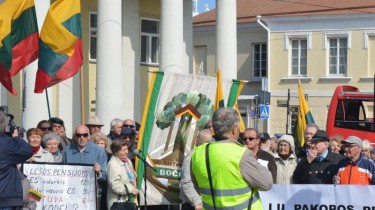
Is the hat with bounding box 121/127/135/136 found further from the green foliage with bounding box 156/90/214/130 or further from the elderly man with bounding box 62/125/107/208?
the green foliage with bounding box 156/90/214/130

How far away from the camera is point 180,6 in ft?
96.5

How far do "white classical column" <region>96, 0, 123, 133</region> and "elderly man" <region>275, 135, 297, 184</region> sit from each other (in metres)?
13.9

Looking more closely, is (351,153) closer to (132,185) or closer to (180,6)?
(132,185)

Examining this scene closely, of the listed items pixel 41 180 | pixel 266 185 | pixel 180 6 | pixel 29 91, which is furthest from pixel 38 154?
pixel 180 6

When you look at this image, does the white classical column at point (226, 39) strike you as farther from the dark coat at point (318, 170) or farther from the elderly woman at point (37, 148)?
the dark coat at point (318, 170)

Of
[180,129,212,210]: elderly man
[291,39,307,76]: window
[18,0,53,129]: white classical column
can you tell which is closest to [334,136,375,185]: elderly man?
[180,129,212,210]: elderly man

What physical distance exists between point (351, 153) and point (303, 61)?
40.1 m

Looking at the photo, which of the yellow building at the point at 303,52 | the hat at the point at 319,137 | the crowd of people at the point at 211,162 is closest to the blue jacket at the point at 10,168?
the crowd of people at the point at 211,162

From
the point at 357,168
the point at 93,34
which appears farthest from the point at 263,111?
the point at 357,168

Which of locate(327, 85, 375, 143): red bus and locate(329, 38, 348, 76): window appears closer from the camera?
locate(327, 85, 375, 143): red bus

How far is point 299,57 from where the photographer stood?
52625 millimetres

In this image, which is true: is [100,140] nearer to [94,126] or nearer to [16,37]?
[94,126]

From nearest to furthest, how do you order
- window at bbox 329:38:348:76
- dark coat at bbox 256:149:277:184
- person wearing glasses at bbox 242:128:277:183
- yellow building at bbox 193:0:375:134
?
1. person wearing glasses at bbox 242:128:277:183
2. dark coat at bbox 256:149:277:184
3. yellow building at bbox 193:0:375:134
4. window at bbox 329:38:348:76

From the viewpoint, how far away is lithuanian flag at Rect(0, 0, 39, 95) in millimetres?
18281
